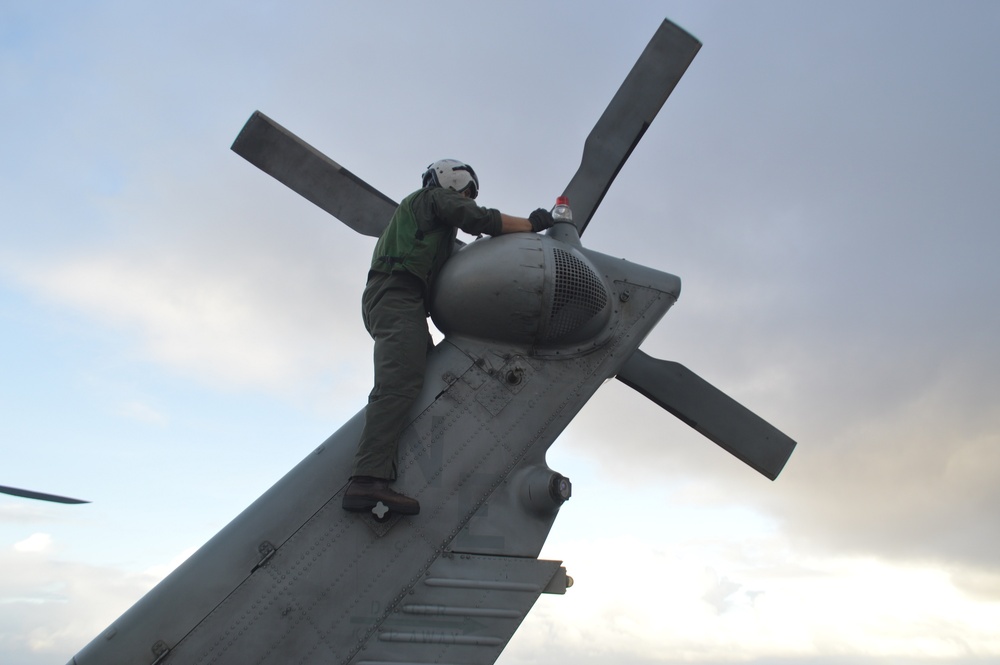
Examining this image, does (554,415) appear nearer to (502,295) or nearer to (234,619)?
(502,295)

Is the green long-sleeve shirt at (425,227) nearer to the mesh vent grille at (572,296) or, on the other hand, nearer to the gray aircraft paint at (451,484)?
the gray aircraft paint at (451,484)

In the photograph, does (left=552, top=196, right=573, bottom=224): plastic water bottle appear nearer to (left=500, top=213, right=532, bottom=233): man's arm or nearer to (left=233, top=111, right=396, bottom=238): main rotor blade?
(left=500, top=213, right=532, bottom=233): man's arm

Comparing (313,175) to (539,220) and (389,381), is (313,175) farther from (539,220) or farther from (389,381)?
(389,381)

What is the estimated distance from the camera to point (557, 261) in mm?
5094

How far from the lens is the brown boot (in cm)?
432

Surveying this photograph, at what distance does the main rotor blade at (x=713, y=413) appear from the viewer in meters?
5.98

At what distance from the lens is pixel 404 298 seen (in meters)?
4.90

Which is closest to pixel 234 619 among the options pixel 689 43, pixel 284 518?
pixel 284 518

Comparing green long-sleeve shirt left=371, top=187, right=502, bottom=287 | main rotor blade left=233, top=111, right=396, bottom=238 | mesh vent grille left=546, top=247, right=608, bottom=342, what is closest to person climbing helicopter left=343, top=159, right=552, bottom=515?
green long-sleeve shirt left=371, top=187, right=502, bottom=287

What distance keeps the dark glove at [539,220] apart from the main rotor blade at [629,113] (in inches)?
30.4

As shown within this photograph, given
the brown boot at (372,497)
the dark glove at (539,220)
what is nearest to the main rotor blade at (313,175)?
the dark glove at (539,220)

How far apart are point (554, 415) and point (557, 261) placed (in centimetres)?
109

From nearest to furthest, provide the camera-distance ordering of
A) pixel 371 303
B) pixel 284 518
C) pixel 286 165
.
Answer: pixel 284 518 → pixel 371 303 → pixel 286 165

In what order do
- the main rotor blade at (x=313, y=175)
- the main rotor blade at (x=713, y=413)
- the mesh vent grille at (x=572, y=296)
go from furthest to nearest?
1. the main rotor blade at (x=713, y=413)
2. the main rotor blade at (x=313, y=175)
3. the mesh vent grille at (x=572, y=296)
